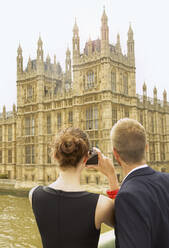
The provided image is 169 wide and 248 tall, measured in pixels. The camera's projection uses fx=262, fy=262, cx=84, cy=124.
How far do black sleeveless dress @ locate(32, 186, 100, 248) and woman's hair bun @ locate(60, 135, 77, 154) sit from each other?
340mm

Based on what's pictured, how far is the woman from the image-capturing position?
203cm

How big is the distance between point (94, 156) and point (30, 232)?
16.1 metres

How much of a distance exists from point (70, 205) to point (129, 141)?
2.32 feet

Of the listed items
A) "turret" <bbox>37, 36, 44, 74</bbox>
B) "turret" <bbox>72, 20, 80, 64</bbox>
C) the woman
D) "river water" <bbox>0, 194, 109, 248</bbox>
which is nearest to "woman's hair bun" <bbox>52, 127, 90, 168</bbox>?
the woman

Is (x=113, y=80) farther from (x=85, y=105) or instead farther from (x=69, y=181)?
(x=69, y=181)

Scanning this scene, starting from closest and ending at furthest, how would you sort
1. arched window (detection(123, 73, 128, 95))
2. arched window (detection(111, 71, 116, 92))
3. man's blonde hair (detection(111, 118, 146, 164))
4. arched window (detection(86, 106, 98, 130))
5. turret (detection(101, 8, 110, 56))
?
man's blonde hair (detection(111, 118, 146, 164)), turret (detection(101, 8, 110, 56)), arched window (detection(86, 106, 98, 130)), arched window (detection(111, 71, 116, 92)), arched window (detection(123, 73, 128, 95))

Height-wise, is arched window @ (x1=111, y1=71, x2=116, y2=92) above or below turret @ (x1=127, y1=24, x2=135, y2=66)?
below

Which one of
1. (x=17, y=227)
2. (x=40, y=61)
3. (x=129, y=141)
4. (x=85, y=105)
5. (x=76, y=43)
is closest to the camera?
(x=129, y=141)

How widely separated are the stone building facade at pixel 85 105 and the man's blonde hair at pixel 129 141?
2350 cm

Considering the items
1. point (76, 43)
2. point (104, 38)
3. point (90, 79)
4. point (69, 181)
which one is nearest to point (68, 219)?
point (69, 181)

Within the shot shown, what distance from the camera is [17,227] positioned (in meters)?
17.6

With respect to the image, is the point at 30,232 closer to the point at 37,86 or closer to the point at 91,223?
the point at 91,223

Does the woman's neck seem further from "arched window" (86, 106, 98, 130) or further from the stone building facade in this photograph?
"arched window" (86, 106, 98, 130)

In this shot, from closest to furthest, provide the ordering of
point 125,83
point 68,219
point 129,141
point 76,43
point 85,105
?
1. point 68,219
2. point 129,141
3. point 85,105
4. point 125,83
5. point 76,43
